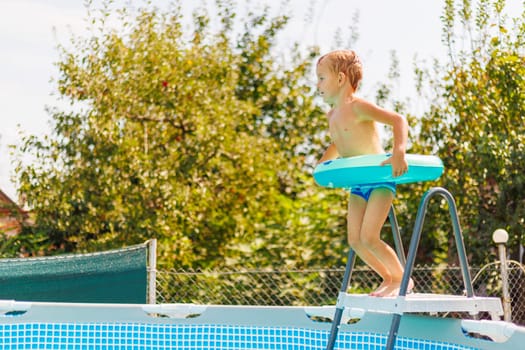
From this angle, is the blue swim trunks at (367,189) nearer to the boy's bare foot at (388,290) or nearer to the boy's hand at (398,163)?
the boy's hand at (398,163)

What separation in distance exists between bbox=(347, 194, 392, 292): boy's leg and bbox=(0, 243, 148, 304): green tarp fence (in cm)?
274

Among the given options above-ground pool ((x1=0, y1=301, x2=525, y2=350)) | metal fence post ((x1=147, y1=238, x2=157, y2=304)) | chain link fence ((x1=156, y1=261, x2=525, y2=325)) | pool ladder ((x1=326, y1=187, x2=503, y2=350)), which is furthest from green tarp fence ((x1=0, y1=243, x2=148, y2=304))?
pool ladder ((x1=326, y1=187, x2=503, y2=350))

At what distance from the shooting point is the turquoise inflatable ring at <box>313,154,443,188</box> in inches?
138

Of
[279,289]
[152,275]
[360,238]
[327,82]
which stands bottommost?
[279,289]

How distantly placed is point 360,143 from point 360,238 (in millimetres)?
409

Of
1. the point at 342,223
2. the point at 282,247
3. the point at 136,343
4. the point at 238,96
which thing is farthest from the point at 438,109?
the point at 136,343

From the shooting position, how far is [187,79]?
880cm

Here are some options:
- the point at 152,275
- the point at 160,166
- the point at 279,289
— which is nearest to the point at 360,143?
the point at 152,275

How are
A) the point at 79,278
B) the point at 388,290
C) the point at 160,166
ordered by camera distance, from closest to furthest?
the point at 388,290, the point at 79,278, the point at 160,166

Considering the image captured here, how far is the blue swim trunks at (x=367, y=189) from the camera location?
365 cm

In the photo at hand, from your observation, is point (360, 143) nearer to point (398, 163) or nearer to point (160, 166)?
point (398, 163)

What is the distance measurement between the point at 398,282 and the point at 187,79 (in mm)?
5519

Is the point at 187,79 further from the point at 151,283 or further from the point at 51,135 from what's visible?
the point at 151,283

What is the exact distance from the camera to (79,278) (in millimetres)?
6070
